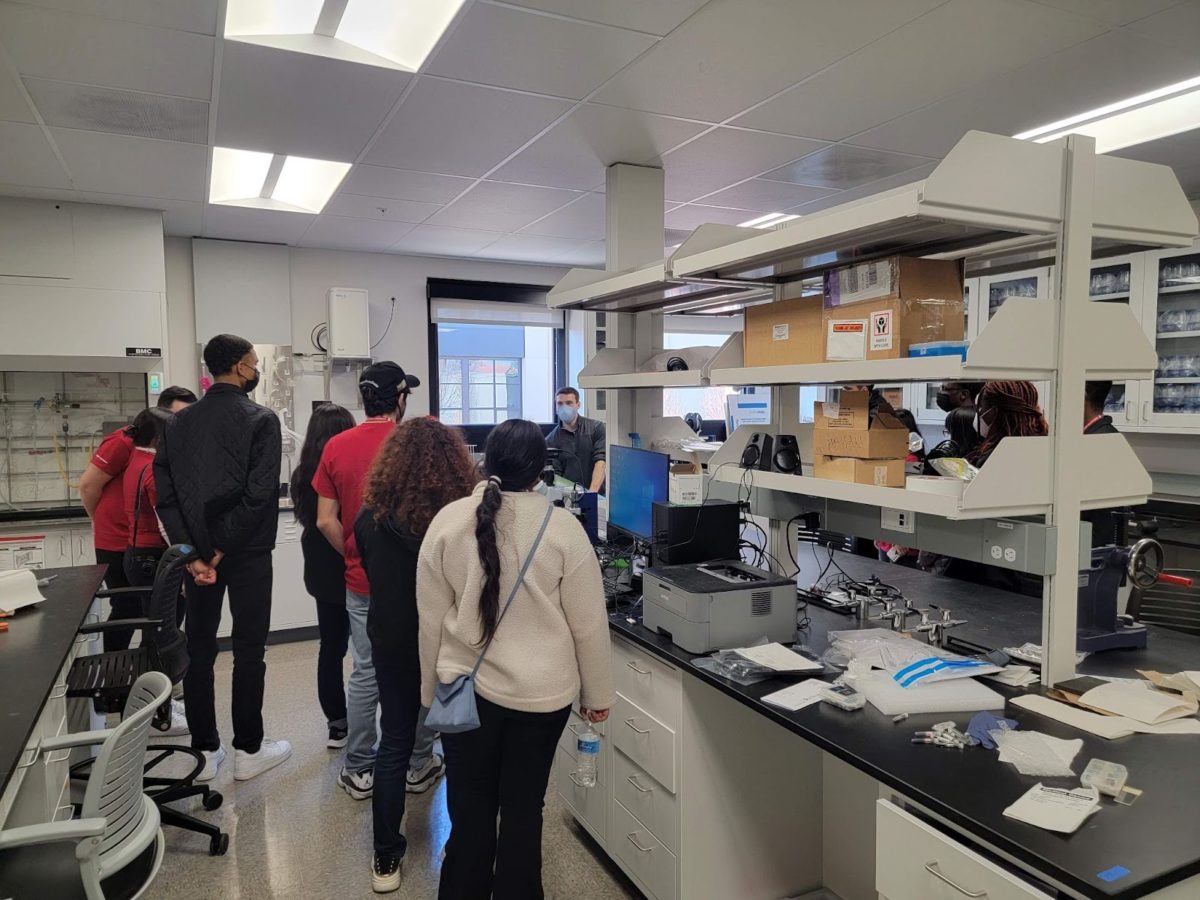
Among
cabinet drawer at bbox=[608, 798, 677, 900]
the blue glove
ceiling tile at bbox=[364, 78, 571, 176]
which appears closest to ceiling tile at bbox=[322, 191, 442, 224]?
ceiling tile at bbox=[364, 78, 571, 176]

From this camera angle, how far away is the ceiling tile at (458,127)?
2.65m

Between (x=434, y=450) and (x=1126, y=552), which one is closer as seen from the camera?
(x=1126, y=552)

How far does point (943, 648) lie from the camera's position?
2066 millimetres

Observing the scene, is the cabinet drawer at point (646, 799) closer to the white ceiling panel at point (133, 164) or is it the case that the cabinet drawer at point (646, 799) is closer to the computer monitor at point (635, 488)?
the computer monitor at point (635, 488)

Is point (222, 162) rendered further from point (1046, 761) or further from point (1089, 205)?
point (1046, 761)

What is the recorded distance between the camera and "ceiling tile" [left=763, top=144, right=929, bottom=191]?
3.36 m

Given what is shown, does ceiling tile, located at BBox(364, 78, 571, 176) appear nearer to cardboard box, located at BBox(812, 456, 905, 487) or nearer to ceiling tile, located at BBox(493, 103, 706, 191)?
ceiling tile, located at BBox(493, 103, 706, 191)

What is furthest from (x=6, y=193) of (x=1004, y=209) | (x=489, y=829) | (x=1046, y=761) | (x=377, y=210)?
(x=1046, y=761)

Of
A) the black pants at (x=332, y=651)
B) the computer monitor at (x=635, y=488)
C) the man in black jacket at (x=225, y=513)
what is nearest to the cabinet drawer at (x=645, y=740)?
the computer monitor at (x=635, y=488)

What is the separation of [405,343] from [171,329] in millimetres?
1484

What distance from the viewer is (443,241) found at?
4980 mm

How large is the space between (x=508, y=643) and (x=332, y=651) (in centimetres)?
171

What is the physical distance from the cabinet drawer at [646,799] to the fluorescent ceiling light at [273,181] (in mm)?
2814

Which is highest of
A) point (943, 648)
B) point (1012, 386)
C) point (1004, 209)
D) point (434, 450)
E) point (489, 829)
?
point (1004, 209)
